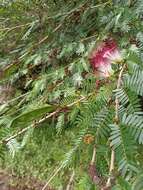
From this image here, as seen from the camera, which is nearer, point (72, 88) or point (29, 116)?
point (29, 116)

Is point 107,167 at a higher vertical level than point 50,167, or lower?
higher

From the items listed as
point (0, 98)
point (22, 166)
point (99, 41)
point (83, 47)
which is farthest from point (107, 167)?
point (22, 166)

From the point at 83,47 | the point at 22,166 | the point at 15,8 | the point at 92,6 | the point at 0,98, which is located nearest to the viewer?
the point at 83,47

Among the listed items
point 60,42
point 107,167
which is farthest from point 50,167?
point 107,167

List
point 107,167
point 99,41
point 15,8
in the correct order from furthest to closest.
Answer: point 15,8
point 99,41
point 107,167

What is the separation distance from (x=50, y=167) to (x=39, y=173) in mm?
132

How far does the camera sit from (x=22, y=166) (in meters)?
3.70

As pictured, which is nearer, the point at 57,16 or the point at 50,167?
the point at 57,16

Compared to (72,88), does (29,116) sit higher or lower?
higher

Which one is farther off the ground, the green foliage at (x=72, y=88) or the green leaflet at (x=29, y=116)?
the green leaflet at (x=29, y=116)

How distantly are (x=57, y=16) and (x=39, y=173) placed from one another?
5.44 ft

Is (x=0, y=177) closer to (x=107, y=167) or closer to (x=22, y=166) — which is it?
(x=22, y=166)

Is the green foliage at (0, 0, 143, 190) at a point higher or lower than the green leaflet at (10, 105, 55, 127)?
lower

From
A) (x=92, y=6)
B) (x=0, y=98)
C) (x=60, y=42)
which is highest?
(x=92, y=6)
